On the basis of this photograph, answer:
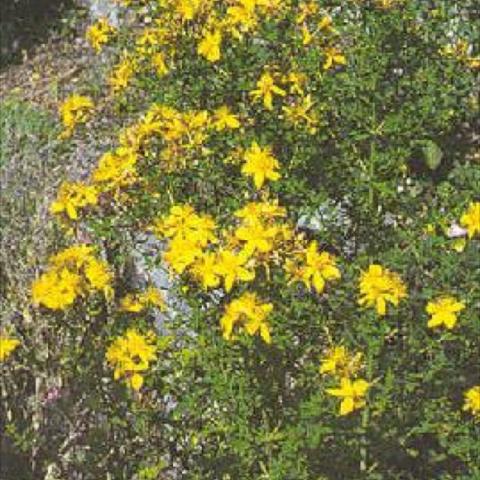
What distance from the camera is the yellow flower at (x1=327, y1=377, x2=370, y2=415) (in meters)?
2.41

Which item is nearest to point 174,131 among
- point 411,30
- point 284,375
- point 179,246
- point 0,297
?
point 179,246

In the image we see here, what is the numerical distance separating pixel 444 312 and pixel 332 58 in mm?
863

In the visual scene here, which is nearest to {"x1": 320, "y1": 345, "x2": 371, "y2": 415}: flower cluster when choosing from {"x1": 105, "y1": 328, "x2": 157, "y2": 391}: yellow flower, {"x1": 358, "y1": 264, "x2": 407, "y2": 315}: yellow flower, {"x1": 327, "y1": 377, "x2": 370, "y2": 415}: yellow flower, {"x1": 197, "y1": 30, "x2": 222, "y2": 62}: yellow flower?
{"x1": 327, "y1": 377, "x2": 370, "y2": 415}: yellow flower

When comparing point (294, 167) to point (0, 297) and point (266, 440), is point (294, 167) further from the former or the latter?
point (0, 297)

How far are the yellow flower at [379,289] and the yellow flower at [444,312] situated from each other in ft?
0.27

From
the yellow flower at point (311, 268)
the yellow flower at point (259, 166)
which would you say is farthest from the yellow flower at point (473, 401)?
the yellow flower at point (259, 166)

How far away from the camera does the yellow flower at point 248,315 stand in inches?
92.3

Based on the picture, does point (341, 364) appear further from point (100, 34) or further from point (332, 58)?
point (100, 34)

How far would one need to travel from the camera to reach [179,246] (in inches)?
94.3

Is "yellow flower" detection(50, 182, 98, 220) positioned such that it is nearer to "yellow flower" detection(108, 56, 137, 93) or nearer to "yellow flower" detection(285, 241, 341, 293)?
"yellow flower" detection(285, 241, 341, 293)

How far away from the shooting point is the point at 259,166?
2.62 metres

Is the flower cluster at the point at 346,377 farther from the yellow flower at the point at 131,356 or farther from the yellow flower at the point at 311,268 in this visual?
the yellow flower at the point at 131,356

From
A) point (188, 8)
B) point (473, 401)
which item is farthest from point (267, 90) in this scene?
point (473, 401)

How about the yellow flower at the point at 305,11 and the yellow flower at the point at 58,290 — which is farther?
the yellow flower at the point at 305,11
